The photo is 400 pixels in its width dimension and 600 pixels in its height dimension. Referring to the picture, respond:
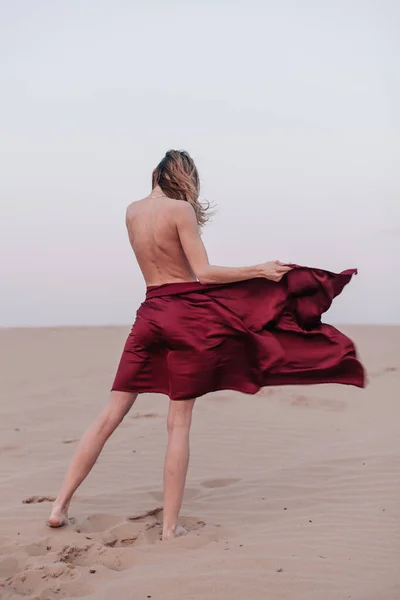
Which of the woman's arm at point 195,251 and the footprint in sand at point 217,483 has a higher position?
the woman's arm at point 195,251

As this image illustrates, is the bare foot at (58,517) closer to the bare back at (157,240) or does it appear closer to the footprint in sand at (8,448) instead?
the bare back at (157,240)

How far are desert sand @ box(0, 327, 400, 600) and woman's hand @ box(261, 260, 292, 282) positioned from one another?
1.49 m

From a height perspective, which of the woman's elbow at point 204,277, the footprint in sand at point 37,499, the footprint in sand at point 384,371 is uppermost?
the woman's elbow at point 204,277

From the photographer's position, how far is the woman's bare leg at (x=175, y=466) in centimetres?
443

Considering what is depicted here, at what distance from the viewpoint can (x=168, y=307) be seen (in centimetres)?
448

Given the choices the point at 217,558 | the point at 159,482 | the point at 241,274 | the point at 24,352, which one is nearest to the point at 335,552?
the point at 217,558

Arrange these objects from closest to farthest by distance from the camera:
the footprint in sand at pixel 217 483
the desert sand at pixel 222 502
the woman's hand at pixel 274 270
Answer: the desert sand at pixel 222 502 → the woman's hand at pixel 274 270 → the footprint in sand at pixel 217 483

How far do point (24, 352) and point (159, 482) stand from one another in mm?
11567

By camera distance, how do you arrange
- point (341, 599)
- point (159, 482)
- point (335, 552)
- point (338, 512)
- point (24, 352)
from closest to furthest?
1. point (341, 599)
2. point (335, 552)
3. point (338, 512)
4. point (159, 482)
5. point (24, 352)

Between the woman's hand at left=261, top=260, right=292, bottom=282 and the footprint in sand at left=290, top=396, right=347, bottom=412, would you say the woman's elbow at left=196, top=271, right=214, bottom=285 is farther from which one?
the footprint in sand at left=290, top=396, right=347, bottom=412

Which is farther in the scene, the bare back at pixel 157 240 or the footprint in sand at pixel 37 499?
the footprint in sand at pixel 37 499

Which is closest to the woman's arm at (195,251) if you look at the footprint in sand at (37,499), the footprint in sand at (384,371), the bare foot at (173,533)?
the bare foot at (173,533)

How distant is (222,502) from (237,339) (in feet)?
4.80

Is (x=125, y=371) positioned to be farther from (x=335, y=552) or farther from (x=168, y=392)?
(x=335, y=552)
